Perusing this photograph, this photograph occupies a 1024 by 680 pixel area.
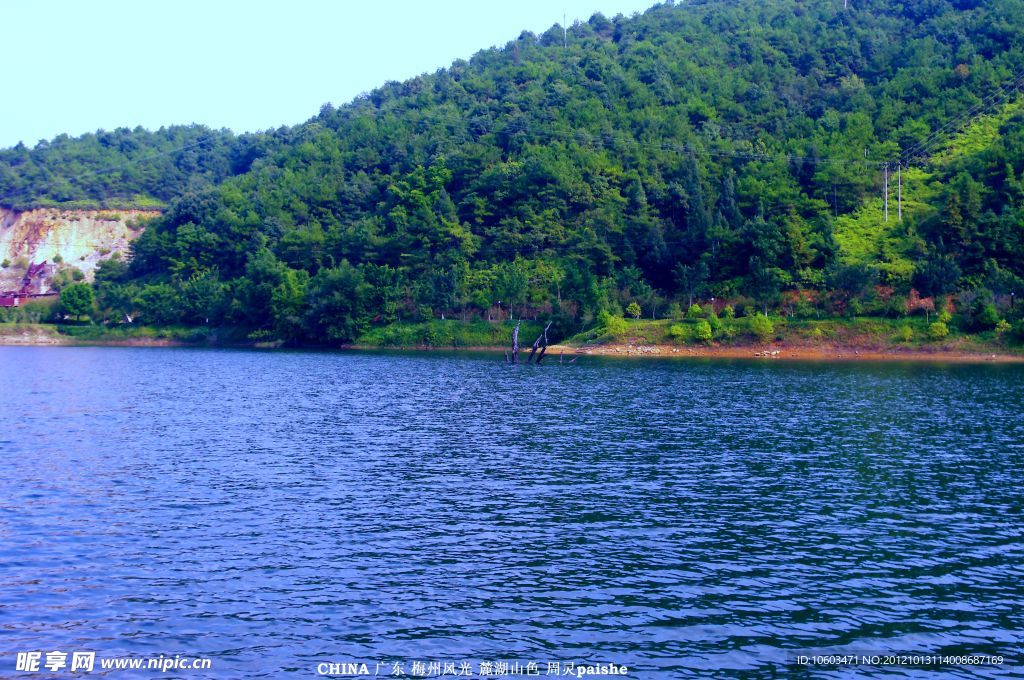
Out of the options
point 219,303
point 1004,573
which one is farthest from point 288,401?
point 219,303

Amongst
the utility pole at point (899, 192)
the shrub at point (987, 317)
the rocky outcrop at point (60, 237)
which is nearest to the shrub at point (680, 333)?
the shrub at point (987, 317)

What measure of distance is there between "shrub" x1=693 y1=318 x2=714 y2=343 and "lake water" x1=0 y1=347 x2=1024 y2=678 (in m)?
54.0

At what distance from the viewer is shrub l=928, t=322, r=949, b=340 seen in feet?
324

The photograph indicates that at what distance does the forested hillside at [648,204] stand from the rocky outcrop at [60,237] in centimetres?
824

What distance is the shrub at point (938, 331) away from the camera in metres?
98.7

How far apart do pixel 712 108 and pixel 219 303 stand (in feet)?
344

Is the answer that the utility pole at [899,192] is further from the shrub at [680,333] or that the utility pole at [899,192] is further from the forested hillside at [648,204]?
the shrub at [680,333]

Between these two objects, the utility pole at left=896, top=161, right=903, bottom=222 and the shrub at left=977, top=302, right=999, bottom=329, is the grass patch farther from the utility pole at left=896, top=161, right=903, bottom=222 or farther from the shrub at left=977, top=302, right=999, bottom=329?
the shrub at left=977, top=302, right=999, bottom=329

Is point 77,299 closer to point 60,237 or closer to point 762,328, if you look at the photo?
point 60,237

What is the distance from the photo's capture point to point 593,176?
147 metres

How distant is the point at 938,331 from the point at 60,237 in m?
168

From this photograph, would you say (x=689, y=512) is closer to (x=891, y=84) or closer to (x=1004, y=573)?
(x=1004, y=573)

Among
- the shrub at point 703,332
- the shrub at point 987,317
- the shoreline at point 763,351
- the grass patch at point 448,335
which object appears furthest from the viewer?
the grass patch at point 448,335

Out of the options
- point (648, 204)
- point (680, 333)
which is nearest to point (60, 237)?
point (648, 204)
